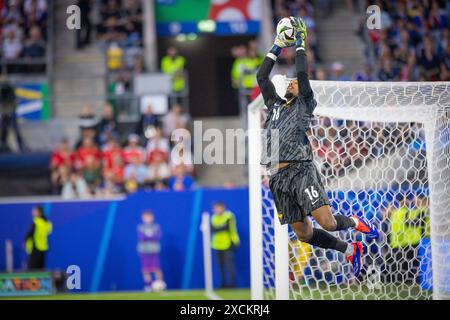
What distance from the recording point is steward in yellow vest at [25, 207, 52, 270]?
48.0ft

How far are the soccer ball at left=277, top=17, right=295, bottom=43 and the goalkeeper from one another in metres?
0.04

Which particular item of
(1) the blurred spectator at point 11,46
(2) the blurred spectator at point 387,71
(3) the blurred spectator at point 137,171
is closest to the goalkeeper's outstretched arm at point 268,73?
(3) the blurred spectator at point 137,171

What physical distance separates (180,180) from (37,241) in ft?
10.2

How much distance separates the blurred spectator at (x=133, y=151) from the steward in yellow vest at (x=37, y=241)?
2256mm

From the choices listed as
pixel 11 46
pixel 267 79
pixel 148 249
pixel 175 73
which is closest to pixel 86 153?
pixel 148 249

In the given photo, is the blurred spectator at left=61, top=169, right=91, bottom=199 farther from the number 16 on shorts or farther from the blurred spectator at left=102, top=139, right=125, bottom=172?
the number 16 on shorts

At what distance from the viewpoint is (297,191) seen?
7930 mm

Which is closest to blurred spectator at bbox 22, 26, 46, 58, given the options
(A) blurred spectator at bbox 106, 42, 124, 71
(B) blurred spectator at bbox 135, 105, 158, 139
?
(A) blurred spectator at bbox 106, 42, 124, 71

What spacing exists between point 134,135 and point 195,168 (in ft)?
5.98

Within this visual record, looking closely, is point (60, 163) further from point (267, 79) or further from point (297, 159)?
point (297, 159)

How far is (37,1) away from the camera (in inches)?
783

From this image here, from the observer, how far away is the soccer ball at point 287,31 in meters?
7.76
